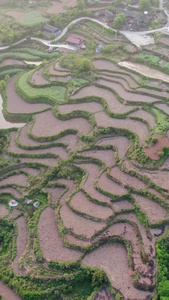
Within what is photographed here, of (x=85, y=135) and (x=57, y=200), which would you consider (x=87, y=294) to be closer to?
(x=57, y=200)

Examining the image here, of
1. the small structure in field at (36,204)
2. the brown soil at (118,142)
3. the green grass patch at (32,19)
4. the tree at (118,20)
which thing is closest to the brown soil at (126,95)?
the brown soil at (118,142)

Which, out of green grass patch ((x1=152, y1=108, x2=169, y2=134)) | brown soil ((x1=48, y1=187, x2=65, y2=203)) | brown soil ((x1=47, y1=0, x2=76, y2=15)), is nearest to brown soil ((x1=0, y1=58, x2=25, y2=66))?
brown soil ((x1=47, y1=0, x2=76, y2=15))

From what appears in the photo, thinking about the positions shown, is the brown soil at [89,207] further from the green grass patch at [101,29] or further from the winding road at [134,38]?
the green grass patch at [101,29]

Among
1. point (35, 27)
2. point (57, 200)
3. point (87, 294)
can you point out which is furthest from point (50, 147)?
point (35, 27)

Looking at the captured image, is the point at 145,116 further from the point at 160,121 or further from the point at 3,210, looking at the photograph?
the point at 3,210

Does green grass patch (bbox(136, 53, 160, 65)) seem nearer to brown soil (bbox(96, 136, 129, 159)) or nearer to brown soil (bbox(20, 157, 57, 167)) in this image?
brown soil (bbox(96, 136, 129, 159))

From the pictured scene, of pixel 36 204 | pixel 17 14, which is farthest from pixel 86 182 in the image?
pixel 17 14
